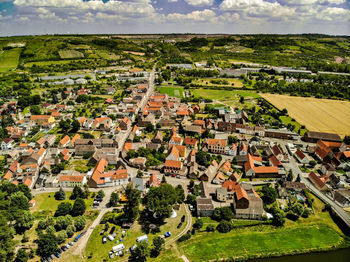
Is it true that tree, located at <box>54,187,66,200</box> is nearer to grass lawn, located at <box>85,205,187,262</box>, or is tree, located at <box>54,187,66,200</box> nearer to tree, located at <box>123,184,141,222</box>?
grass lawn, located at <box>85,205,187,262</box>

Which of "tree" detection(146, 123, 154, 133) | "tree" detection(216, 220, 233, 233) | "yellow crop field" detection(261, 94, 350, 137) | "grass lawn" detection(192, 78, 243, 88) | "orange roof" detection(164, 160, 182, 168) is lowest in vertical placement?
"tree" detection(216, 220, 233, 233)

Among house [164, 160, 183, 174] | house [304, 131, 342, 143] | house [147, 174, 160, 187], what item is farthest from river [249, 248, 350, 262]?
house [304, 131, 342, 143]

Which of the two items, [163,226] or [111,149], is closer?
[163,226]

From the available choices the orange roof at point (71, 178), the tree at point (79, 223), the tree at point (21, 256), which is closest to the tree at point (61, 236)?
the tree at point (79, 223)

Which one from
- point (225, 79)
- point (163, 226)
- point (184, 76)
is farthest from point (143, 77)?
point (163, 226)

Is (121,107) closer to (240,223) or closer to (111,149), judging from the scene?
(111,149)

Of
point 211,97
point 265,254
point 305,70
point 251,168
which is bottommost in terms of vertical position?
point 265,254
